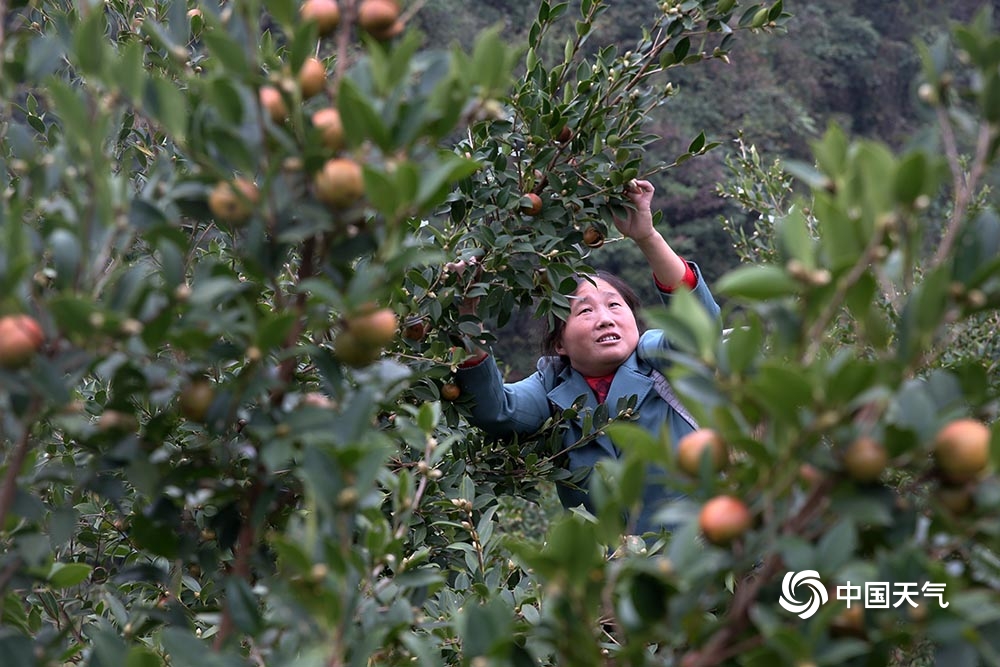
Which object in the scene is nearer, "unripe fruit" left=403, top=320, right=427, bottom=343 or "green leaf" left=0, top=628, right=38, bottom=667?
"green leaf" left=0, top=628, right=38, bottom=667

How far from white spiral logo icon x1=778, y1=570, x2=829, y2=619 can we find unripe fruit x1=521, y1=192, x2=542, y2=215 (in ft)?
4.12

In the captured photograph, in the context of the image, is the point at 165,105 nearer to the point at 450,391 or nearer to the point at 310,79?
the point at 310,79

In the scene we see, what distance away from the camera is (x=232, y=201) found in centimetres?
82

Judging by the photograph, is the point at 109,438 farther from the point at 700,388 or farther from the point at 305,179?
the point at 700,388

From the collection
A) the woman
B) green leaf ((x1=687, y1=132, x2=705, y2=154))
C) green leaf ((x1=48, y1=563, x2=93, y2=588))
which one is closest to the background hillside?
the woman

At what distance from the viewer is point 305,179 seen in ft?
2.69

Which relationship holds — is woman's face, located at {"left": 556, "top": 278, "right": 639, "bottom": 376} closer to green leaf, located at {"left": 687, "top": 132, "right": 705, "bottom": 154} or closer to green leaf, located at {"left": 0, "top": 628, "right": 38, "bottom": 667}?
green leaf, located at {"left": 687, "top": 132, "right": 705, "bottom": 154}

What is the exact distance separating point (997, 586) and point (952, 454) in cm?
13

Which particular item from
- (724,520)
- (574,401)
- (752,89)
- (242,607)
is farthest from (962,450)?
(752,89)

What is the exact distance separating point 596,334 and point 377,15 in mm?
1595

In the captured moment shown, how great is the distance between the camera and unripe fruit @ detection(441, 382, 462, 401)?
2080 millimetres

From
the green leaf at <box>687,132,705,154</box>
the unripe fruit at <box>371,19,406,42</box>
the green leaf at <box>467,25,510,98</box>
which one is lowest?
the green leaf at <box>687,132,705,154</box>

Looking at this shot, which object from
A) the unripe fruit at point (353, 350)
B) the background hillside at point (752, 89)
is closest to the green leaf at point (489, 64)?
the unripe fruit at point (353, 350)

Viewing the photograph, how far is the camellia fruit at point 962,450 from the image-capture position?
697 mm
